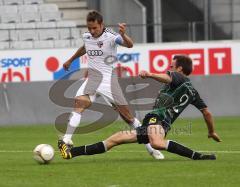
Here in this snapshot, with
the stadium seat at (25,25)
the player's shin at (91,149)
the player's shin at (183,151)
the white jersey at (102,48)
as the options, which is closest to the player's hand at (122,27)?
the white jersey at (102,48)

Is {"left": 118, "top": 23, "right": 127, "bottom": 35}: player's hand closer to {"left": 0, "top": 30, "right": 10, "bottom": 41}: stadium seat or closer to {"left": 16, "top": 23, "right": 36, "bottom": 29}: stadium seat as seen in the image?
{"left": 0, "top": 30, "right": 10, "bottom": 41}: stadium seat

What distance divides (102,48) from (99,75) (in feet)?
1.61

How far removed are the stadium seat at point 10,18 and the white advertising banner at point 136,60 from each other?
14.5 ft

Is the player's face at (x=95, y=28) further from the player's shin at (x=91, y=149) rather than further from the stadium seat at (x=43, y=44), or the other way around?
the stadium seat at (x=43, y=44)

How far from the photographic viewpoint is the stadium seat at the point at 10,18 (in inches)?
1185

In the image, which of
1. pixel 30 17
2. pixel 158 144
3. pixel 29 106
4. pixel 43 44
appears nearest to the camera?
pixel 158 144

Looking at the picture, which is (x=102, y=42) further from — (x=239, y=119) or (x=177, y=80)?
(x=239, y=119)

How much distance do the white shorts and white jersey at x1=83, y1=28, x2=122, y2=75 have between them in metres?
0.20

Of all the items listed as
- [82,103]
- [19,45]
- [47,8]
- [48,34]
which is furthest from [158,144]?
[47,8]

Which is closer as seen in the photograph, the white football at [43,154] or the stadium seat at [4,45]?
the white football at [43,154]

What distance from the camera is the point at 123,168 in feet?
38.6

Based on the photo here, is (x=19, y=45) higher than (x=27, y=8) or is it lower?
lower

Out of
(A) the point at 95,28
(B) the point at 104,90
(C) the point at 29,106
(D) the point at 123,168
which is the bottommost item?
(C) the point at 29,106

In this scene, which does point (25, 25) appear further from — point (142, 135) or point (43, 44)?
point (142, 135)
